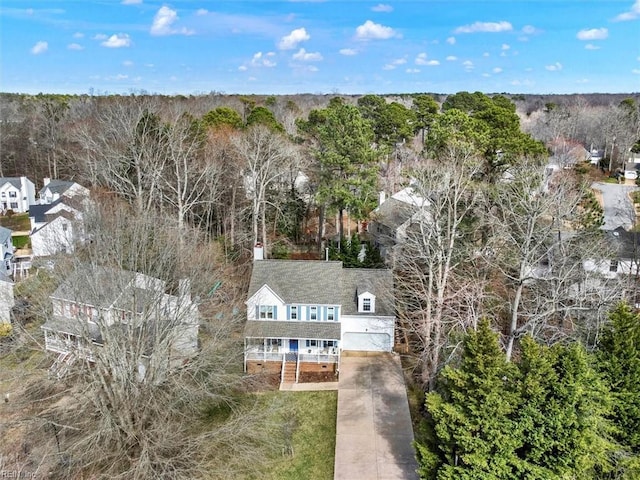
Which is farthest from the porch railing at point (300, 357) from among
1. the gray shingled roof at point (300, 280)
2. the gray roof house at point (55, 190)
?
the gray roof house at point (55, 190)

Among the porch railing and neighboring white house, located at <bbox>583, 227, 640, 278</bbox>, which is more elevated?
neighboring white house, located at <bbox>583, 227, 640, 278</bbox>

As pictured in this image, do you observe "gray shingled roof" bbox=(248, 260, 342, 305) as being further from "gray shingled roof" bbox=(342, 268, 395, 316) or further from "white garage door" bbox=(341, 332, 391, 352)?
"white garage door" bbox=(341, 332, 391, 352)

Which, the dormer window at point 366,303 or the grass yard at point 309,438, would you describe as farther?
the dormer window at point 366,303

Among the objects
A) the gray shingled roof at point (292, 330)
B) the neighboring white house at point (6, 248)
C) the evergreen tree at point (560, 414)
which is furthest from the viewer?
the neighboring white house at point (6, 248)

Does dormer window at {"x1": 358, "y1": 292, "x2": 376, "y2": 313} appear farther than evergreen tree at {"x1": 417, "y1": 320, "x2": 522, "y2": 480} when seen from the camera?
Yes

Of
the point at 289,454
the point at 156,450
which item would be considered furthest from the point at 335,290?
the point at 156,450

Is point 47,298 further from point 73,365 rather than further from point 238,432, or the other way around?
point 238,432

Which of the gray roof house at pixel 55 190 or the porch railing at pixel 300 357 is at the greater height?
the gray roof house at pixel 55 190

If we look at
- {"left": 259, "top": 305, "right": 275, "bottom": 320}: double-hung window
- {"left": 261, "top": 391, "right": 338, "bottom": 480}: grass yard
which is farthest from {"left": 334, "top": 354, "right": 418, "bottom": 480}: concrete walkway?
{"left": 259, "top": 305, "right": 275, "bottom": 320}: double-hung window

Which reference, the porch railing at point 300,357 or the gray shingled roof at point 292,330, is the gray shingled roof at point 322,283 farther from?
the porch railing at point 300,357
